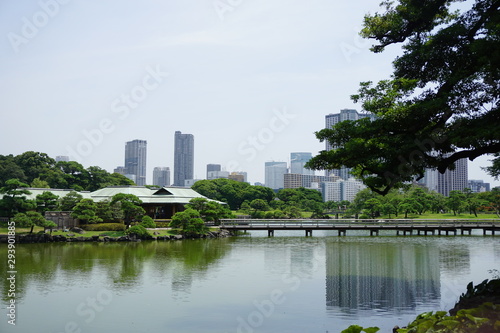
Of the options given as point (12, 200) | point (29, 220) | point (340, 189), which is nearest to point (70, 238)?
point (29, 220)

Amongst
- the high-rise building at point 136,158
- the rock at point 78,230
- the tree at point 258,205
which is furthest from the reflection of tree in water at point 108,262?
the high-rise building at point 136,158

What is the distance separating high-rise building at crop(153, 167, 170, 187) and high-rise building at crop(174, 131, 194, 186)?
28.8 feet

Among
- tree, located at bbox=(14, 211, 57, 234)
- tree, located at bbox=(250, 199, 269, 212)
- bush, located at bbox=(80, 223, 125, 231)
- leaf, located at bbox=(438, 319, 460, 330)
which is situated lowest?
bush, located at bbox=(80, 223, 125, 231)

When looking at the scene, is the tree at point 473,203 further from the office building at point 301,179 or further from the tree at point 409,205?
the office building at point 301,179

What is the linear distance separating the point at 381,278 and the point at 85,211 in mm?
20737

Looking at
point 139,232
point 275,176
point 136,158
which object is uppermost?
point 136,158

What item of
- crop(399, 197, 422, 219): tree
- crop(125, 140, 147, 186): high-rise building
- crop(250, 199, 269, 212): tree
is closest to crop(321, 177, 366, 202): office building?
crop(125, 140, 147, 186): high-rise building

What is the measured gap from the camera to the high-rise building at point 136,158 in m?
119

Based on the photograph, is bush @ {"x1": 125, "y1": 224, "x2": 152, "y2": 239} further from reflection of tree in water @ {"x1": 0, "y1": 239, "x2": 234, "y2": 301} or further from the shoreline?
reflection of tree in water @ {"x1": 0, "y1": 239, "x2": 234, "y2": 301}

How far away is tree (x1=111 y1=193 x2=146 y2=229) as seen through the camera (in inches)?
1141

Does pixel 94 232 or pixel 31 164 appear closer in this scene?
pixel 94 232

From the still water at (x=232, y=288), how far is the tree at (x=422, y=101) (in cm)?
327

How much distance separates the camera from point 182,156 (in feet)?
492

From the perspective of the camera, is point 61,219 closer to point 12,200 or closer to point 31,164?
point 12,200
